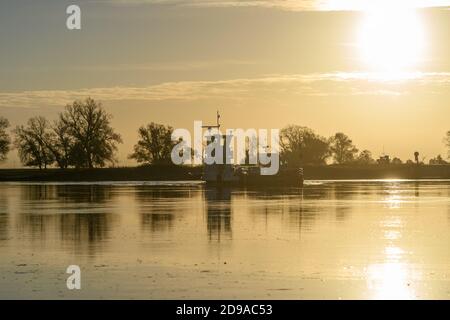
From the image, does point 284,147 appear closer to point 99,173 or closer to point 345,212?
point 99,173

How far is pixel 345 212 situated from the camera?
44469 millimetres

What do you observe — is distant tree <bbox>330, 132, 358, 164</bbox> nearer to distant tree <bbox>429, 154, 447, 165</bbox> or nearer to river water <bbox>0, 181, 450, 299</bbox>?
distant tree <bbox>429, 154, 447, 165</bbox>

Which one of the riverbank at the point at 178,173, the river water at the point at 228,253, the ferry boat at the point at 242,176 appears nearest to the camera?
the river water at the point at 228,253

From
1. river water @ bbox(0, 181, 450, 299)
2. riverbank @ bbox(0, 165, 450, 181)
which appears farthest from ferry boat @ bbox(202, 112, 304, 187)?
river water @ bbox(0, 181, 450, 299)

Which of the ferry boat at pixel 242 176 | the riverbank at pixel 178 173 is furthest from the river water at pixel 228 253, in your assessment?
the riverbank at pixel 178 173

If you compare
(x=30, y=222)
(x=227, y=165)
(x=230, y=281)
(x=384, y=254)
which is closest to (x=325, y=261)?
(x=384, y=254)

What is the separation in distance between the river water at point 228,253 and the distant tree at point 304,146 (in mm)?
134699

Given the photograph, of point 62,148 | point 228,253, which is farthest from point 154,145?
point 228,253

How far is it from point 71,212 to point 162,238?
14141 millimetres

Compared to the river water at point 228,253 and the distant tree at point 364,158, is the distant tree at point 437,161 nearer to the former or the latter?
the distant tree at point 364,158

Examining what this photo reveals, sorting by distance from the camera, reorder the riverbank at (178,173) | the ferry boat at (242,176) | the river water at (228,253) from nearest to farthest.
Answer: the river water at (228,253) → the ferry boat at (242,176) → the riverbank at (178,173)

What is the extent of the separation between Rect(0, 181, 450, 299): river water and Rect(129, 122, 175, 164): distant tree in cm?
10894

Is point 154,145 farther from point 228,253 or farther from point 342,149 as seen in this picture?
point 228,253

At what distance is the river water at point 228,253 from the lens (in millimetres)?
20938
